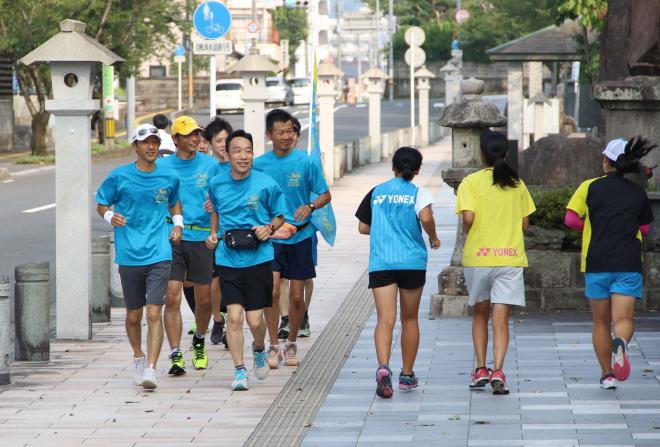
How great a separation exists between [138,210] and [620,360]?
127 inches

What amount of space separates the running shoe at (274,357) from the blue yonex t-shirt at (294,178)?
2.60ft

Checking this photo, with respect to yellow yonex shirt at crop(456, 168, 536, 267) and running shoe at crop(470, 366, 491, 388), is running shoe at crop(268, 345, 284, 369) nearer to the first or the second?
running shoe at crop(470, 366, 491, 388)

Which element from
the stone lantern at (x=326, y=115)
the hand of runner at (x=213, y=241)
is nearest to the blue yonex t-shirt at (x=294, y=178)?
the hand of runner at (x=213, y=241)

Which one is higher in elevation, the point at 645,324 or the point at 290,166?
the point at 290,166

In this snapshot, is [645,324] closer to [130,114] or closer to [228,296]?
[228,296]

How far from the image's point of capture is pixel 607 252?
30.3 ft

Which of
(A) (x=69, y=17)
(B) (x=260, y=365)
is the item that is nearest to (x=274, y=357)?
(B) (x=260, y=365)

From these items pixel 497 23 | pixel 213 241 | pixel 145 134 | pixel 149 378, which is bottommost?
pixel 149 378

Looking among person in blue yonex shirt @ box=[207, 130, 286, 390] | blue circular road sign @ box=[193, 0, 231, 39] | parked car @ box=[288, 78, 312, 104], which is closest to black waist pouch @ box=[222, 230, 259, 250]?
person in blue yonex shirt @ box=[207, 130, 286, 390]

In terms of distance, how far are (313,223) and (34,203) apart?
16244 millimetres

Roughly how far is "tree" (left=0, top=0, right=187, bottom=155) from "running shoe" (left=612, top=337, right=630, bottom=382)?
A: 2853cm

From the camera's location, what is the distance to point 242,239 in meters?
9.41

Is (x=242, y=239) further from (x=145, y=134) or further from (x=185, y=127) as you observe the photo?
(x=185, y=127)

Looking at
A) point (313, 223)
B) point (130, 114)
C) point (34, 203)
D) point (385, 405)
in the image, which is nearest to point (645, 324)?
point (313, 223)
